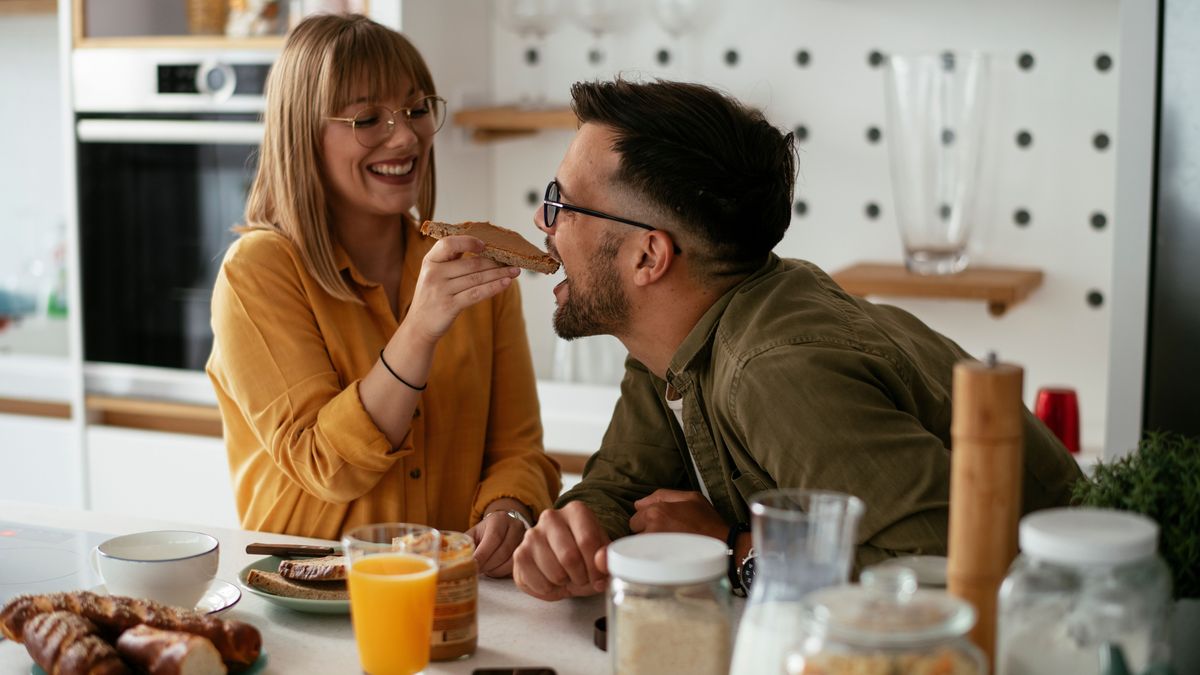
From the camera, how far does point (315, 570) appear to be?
1.44 m

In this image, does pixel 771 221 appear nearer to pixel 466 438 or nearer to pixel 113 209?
pixel 466 438

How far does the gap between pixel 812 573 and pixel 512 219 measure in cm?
243

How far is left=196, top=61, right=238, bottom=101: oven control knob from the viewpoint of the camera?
10.0ft

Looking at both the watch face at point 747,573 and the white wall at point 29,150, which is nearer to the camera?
the watch face at point 747,573

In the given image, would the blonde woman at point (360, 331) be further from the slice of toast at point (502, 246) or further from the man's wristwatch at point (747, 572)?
the man's wristwatch at point (747, 572)

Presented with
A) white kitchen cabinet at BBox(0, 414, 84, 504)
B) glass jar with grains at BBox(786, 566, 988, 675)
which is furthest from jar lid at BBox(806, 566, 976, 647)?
white kitchen cabinet at BBox(0, 414, 84, 504)

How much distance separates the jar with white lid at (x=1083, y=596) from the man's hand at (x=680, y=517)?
1.95ft

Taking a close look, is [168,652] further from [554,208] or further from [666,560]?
[554,208]

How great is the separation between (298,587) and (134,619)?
221 mm

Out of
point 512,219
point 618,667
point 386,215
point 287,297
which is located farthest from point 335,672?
point 512,219

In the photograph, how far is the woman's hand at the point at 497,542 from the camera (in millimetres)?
1565

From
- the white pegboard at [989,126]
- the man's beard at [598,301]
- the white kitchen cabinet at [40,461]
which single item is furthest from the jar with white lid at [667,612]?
the white kitchen cabinet at [40,461]

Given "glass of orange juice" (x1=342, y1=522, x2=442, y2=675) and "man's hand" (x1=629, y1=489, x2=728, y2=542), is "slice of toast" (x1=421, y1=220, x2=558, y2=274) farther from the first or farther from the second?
"glass of orange juice" (x1=342, y1=522, x2=442, y2=675)

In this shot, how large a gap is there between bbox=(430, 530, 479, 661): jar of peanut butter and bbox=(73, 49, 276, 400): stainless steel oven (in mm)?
1987
